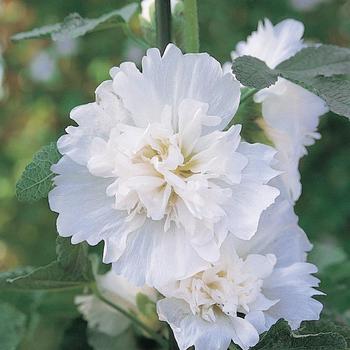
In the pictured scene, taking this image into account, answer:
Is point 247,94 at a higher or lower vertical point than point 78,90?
higher

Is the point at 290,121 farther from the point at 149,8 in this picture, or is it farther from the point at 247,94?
the point at 149,8

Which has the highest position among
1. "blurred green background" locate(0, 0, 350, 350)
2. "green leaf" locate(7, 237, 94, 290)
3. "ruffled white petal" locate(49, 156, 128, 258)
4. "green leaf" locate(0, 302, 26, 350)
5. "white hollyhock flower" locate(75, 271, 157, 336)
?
"ruffled white petal" locate(49, 156, 128, 258)

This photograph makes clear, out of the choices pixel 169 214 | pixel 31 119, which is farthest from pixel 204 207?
pixel 31 119

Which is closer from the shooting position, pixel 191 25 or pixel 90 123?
pixel 90 123

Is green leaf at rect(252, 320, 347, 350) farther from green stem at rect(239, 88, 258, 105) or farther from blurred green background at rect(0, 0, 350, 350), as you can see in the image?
blurred green background at rect(0, 0, 350, 350)

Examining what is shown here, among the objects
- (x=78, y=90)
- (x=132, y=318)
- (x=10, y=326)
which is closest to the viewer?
(x=132, y=318)

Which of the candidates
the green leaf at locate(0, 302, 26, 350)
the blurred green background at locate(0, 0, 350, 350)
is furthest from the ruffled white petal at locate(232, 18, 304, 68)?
the blurred green background at locate(0, 0, 350, 350)

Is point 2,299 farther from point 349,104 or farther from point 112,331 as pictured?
point 349,104

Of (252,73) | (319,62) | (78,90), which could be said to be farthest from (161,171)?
(78,90)
